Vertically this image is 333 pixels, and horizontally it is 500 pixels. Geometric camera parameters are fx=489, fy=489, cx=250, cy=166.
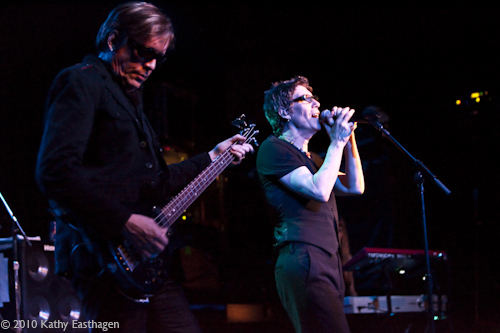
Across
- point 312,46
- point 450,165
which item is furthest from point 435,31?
point 450,165

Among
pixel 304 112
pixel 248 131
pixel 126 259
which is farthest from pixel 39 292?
pixel 126 259

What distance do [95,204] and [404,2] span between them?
16.6 ft

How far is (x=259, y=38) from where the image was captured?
266 inches

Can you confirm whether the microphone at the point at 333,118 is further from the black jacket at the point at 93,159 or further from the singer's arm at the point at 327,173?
the black jacket at the point at 93,159

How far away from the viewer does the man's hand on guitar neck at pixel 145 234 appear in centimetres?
161

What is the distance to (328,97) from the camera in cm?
704

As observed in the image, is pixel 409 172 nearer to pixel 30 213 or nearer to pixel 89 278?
pixel 30 213

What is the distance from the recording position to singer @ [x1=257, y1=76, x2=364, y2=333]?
2148mm

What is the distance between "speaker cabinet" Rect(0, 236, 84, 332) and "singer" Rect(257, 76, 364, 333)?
133 inches

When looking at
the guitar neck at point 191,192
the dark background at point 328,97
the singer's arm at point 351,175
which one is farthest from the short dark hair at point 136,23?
the dark background at point 328,97

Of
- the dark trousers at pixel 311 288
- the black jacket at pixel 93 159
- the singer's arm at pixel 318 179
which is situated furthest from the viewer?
the singer's arm at pixel 318 179

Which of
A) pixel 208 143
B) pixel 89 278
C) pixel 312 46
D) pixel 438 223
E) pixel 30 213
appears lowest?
pixel 438 223

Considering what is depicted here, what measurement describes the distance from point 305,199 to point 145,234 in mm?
976

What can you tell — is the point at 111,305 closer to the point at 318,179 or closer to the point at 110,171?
the point at 110,171
